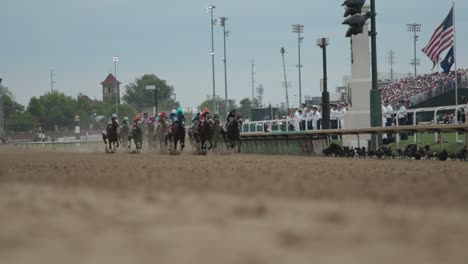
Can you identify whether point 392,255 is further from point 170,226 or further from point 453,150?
point 453,150

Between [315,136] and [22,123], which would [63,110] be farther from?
[315,136]

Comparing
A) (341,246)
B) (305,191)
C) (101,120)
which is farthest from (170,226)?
(101,120)

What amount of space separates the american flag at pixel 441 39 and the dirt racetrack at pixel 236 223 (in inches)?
770

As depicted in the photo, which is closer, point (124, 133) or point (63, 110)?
point (124, 133)

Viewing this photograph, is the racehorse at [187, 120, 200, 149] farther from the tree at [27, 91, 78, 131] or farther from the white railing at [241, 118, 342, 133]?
the tree at [27, 91, 78, 131]

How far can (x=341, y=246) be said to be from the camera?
3.71 meters

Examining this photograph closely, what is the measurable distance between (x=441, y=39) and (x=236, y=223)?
2425 cm

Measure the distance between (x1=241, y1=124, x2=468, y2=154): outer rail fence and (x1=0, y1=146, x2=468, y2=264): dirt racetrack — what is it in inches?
387

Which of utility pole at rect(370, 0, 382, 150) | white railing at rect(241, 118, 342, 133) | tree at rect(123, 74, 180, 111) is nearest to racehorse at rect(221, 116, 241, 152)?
white railing at rect(241, 118, 342, 133)

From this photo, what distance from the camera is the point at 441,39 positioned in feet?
→ 90.0

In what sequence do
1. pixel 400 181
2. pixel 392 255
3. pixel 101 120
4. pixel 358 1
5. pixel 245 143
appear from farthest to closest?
pixel 101 120 < pixel 245 143 < pixel 358 1 < pixel 400 181 < pixel 392 255

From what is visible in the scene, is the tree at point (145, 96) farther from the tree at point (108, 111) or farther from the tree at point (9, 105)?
the tree at point (9, 105)

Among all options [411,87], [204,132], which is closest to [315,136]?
[204,132]

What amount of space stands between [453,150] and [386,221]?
50.3ft
